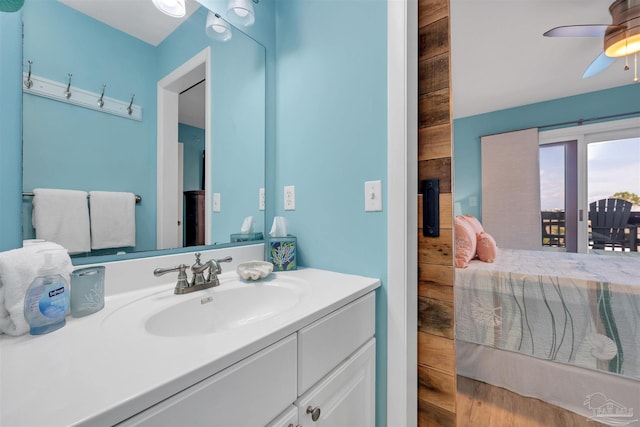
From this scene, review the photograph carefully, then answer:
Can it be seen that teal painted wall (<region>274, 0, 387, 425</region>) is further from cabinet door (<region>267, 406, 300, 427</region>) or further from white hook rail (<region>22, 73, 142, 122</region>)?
white hook rail (<region>22, 73, 142, 122</region>)

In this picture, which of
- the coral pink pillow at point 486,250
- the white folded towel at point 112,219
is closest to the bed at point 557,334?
the coral pink pillow at point 486,250

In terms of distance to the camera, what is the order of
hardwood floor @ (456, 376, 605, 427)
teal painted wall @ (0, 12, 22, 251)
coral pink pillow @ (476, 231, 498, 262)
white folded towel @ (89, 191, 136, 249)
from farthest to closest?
coral pink pillow @ (476, 231, 498, 262), hardwood floor @ (456, 376, 605, 427), white folded towel @ (89, 191, 136, 249), teal painted wall @ (0, 12, 22, 251)

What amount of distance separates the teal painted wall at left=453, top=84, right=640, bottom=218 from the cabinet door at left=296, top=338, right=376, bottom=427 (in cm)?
338

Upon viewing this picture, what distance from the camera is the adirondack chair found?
10.0 ft

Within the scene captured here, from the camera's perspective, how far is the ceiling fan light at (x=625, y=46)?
1.83 meters

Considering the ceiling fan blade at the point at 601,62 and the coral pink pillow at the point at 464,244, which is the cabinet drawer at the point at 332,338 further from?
the ceiling fan blade at the point at 601,62

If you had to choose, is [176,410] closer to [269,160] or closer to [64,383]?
[64,383]

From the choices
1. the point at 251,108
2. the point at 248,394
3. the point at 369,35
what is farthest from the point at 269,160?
the point at 248,394

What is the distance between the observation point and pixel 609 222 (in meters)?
3.14

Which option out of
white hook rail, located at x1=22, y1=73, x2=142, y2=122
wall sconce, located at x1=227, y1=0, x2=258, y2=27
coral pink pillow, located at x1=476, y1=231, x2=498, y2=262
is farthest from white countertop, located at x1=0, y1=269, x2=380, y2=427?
coral pink pillow, located at x1=476, y1=231, x2=498, y2=262

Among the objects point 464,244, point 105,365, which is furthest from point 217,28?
point 464,244

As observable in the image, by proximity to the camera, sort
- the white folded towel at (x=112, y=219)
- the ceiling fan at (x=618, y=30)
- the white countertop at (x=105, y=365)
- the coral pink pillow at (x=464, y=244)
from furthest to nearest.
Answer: the coral pink pillow at (x=464, y=244), the ceiling fan at (x=618, y=30), the white folded towel at (x=112, y=219), the white countertop at (x=105, y=365)

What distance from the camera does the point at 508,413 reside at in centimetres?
144

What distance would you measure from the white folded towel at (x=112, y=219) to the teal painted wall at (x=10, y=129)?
16cm
